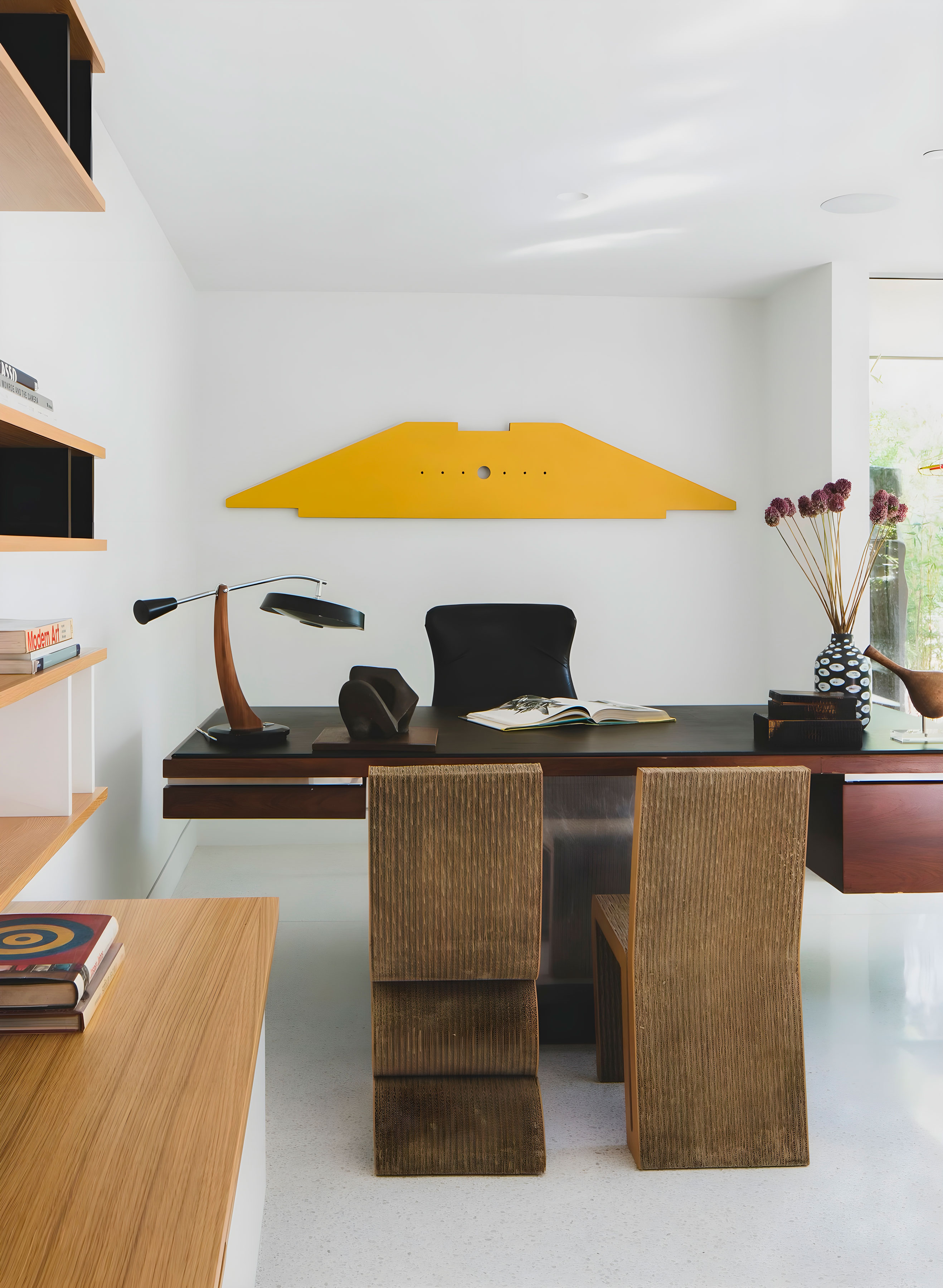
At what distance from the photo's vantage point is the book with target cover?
126 cm

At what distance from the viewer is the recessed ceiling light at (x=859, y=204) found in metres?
3.14

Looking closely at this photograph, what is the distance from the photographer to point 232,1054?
3.88 ft

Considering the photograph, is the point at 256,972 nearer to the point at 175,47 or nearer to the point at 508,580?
the point at 175,47

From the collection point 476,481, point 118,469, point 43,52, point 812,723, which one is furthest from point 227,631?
point 476,481

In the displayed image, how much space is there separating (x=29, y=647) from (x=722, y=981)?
146 cm

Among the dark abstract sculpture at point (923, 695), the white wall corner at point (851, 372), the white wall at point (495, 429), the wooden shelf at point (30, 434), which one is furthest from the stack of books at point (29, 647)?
the white wall corner at point (851, 372)

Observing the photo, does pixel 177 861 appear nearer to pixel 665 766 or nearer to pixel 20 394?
pixel 665 766

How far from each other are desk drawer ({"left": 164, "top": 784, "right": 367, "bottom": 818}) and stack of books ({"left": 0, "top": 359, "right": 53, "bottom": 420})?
1.11 metres

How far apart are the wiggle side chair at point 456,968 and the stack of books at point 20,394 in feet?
2.98

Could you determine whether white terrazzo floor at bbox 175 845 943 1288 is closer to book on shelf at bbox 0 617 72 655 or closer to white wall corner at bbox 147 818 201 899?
white wall corner at bbox 147 818 201 899

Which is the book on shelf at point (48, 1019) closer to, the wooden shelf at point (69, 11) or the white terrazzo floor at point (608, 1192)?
the white terrazzo floor at point (608, 1192)

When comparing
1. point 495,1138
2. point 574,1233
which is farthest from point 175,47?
point 574,1233

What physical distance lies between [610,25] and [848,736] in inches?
69.2

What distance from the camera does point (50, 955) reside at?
133cm
